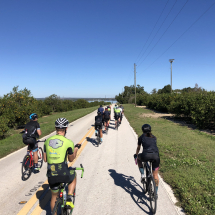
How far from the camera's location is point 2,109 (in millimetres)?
13094

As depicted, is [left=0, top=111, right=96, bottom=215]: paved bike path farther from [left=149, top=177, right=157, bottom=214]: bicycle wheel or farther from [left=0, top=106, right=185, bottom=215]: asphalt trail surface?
[left=149, top=177, right=157, bottom=214]: bicycle wheel

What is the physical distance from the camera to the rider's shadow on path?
368 cm

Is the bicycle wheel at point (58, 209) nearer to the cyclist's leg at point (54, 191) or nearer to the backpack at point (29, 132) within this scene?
the cyclist's leg at point (54, 191)

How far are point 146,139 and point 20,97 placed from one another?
16.2 metres

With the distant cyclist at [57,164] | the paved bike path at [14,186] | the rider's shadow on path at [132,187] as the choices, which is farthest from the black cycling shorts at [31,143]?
the distant cyclist at [57,164]

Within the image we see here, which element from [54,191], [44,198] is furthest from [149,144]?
[44,198]

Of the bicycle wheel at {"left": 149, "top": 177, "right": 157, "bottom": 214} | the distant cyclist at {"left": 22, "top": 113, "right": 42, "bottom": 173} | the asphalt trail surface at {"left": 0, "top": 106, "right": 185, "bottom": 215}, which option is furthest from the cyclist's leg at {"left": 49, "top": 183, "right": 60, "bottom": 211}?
the distant cyclist at {"left": 22, "top": 113, "right": 42, "bottom": 173}

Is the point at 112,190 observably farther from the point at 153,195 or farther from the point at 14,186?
A: the point at 14,186

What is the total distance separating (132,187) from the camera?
4332 millimetres

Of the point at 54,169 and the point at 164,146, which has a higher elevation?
the point at 54,169

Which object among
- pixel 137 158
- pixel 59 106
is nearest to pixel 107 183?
pixel 137 158

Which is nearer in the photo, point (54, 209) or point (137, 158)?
point (54, 209)

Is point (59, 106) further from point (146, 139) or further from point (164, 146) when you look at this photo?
point (146, 139)

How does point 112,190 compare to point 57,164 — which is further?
point 112,190
